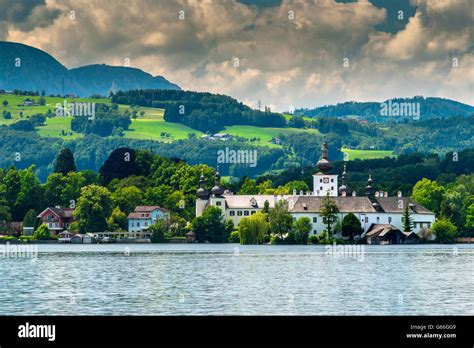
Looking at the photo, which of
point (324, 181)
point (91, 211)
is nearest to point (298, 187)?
point (324, 181)

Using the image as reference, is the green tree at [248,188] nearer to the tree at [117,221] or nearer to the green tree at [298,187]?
the green tree at [298,187]

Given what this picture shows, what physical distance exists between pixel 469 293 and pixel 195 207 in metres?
116

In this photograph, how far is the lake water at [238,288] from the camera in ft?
143

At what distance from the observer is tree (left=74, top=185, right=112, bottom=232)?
154250 millimetres

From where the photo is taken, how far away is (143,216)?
16312 cm

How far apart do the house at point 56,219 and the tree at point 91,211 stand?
6.42 meters

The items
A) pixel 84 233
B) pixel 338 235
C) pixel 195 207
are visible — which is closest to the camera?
pixel 338 235

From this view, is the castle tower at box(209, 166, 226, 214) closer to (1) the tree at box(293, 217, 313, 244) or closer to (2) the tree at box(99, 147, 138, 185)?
(1) the tree at box(293, 217, 313, 244)

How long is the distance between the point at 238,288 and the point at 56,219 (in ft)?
370

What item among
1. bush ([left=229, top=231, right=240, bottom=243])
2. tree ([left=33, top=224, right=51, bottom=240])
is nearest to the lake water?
bush ([left=229, top=231, right=240, bottom=243])

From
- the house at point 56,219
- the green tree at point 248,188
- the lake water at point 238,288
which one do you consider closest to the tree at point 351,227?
the green tree at point 248,188
